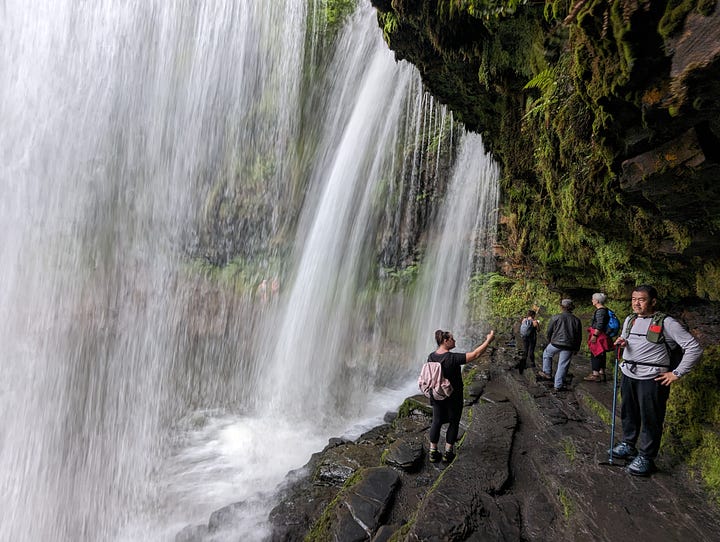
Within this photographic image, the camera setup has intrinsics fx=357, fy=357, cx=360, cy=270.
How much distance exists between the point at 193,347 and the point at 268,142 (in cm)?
1072

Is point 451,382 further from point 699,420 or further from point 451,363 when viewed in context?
point 699,420

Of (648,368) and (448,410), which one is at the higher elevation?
(648,368)

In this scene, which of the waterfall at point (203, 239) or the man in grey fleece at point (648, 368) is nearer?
the man in grey fleece at point (648, 368)

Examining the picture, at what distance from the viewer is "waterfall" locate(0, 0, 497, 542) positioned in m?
11.6

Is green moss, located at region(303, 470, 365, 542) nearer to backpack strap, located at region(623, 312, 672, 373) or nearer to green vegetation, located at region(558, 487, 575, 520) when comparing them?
green vegetation, located at region(558, 487, 575, 520)

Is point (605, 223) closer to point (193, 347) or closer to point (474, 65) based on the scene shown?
point (474, 65)

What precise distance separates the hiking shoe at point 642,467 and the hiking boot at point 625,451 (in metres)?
0.26

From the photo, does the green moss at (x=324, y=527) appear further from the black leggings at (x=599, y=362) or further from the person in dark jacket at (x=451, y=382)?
the black leggings at (x=599, y=362)

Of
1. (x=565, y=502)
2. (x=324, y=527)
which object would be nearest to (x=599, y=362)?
(x=565, y=502)

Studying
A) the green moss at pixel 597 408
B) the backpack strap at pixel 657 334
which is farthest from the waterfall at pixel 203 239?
the backpack strap at pixel 657 334

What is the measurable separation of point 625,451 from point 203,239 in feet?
61.0

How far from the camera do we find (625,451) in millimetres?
4023

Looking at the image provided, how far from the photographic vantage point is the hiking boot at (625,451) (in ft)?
13.2

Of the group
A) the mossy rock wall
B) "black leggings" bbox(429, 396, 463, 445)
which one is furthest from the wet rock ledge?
the mossy rock wall
